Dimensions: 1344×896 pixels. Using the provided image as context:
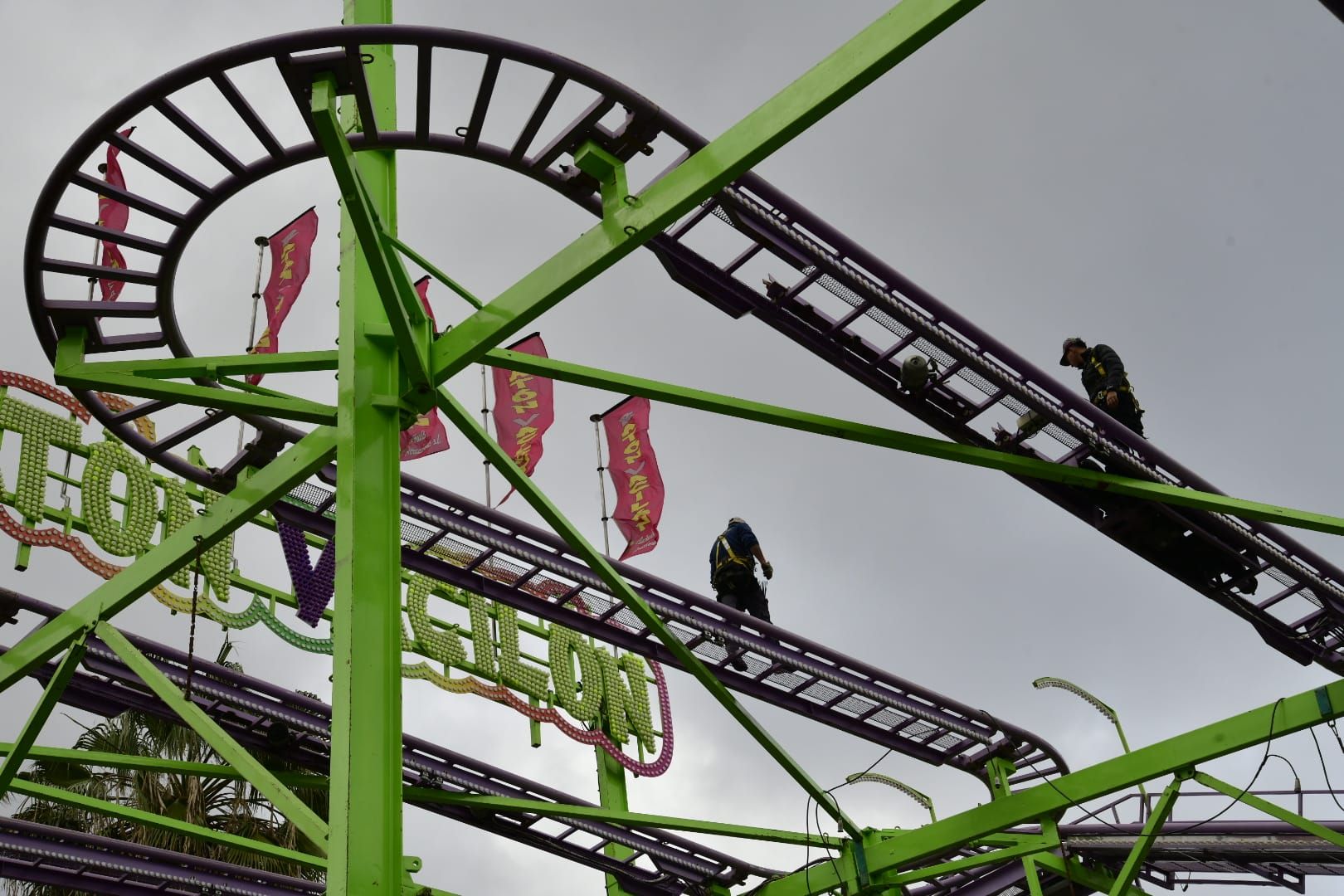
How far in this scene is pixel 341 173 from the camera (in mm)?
7578

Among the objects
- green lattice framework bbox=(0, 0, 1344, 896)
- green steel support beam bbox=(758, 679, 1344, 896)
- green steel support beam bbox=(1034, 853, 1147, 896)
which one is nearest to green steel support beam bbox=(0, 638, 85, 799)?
green lattice framework bbox=(0, 0, 1344, 896)

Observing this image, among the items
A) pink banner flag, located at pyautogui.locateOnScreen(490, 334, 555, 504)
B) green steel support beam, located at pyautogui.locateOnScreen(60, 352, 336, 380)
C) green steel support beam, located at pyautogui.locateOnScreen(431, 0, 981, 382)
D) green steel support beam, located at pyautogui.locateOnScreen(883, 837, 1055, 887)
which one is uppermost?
pink banner flag, located at pyautogui.locateOnScreen(490, 334, 555, 504)

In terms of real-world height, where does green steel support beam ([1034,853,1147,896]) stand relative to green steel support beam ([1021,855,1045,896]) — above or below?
above

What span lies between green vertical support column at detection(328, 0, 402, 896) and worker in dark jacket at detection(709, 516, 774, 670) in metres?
6.47

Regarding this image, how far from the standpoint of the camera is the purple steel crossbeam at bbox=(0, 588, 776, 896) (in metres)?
12.0

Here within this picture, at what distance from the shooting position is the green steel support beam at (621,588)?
9078mm

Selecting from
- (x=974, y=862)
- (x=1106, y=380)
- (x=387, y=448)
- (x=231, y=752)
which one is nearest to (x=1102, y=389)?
(x=1106, y=380)

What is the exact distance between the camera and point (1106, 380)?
13078 millimetres

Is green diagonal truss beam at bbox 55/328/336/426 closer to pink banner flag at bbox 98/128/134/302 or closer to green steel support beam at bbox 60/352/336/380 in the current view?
green steel support beam at bbox 60/352/336/380

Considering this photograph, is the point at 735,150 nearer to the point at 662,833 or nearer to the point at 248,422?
the point at 248,422

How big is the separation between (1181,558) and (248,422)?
311 inches

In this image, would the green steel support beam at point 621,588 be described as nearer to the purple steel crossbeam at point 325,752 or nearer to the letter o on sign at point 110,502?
the purple steel crossbeam at point 325,752

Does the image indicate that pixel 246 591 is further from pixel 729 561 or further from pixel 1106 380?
pixel 1106 380

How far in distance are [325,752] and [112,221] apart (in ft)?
16.7
